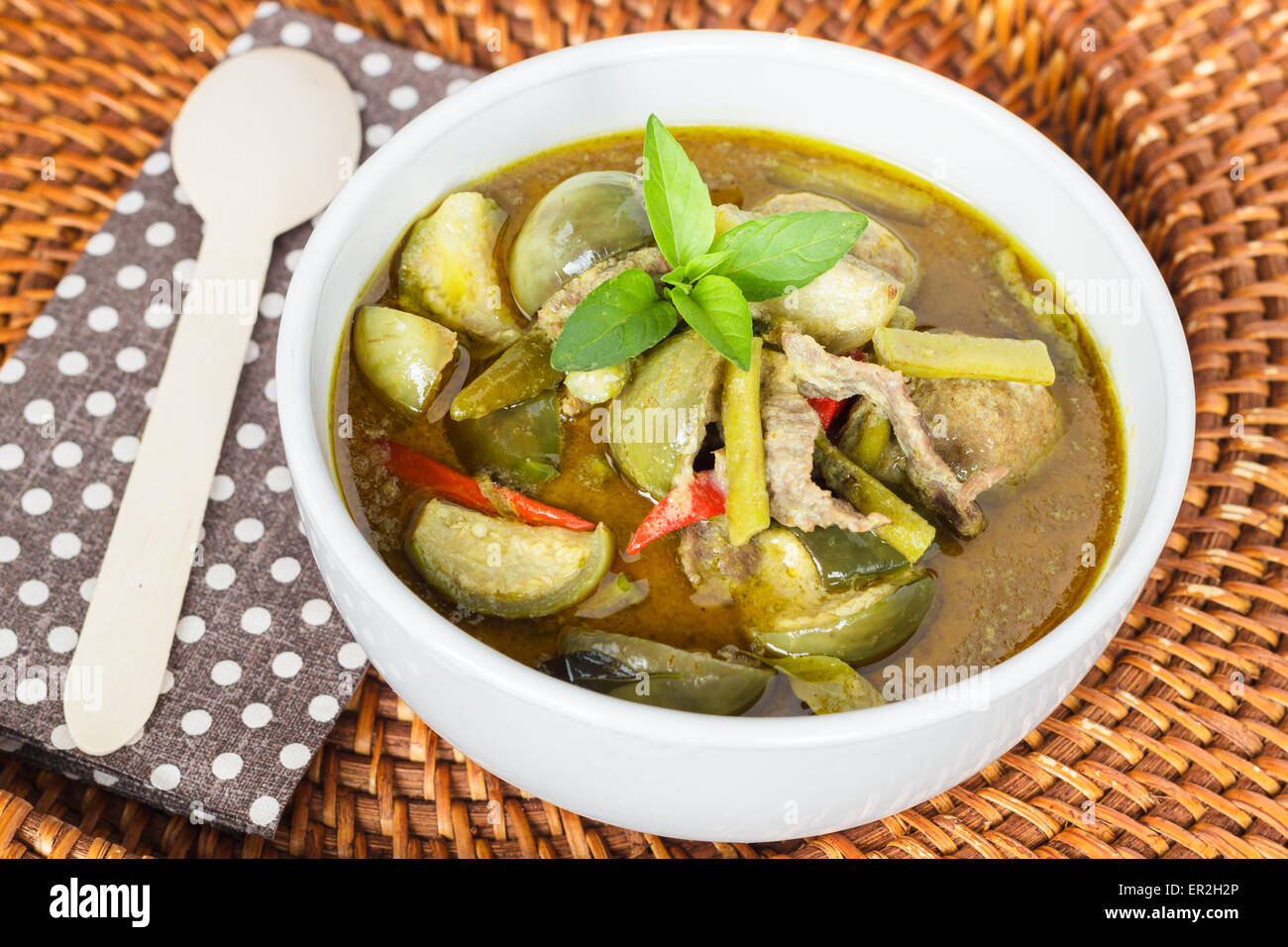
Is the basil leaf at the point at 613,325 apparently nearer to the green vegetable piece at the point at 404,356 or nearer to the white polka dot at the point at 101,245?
the green vegetable piece at the point at 404,356

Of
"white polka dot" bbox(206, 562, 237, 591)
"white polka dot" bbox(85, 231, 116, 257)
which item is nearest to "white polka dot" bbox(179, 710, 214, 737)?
"white polka dot" bbox(206, 562, 237, 591)

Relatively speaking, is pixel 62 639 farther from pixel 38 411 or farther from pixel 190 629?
pixel 38 411

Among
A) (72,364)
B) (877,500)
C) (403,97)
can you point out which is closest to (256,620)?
(72,364)

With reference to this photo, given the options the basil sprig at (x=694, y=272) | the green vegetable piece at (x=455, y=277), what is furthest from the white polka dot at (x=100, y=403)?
the basil sprig at (x=694, y=272)

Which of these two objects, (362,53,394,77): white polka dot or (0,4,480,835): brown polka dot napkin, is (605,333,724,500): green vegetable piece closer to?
(0,4,480,835): brown polka dot napkin

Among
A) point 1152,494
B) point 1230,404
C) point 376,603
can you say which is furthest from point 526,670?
point 1230,404

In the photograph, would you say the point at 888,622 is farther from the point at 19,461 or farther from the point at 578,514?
the point at 19,461
